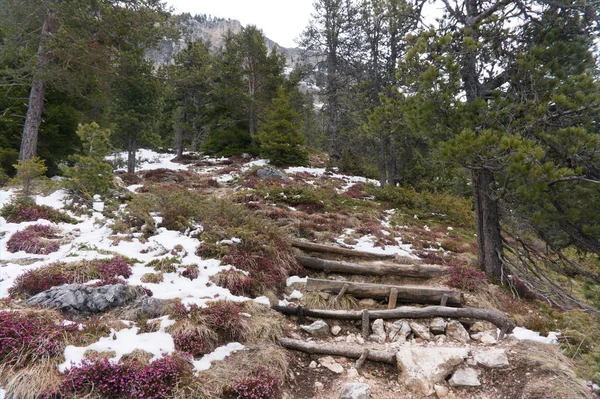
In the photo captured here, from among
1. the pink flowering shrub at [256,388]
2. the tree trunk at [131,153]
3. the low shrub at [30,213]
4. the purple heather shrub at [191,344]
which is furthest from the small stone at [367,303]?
the tree trunk at [131,153]

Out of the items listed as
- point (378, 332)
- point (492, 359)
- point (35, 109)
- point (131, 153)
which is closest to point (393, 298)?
point (378, 332)

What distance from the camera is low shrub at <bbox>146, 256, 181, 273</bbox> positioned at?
18.9 ft

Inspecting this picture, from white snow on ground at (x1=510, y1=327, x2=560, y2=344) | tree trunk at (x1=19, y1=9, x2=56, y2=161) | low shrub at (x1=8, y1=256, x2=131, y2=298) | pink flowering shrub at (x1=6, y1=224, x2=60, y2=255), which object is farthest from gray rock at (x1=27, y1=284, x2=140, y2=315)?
tree trunk at (x1=19, y1=9, x2=56, y2=161)

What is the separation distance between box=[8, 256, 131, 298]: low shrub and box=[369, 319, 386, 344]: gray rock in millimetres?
4666

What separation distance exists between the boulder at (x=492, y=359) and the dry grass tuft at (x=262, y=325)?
10.2 feet

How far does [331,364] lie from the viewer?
4523mm

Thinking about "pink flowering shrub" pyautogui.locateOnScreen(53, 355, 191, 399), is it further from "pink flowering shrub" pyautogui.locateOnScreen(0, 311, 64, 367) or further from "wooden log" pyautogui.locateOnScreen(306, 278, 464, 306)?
"wooden log" pyautogui.locateOnScreen(306, 278, 464, 306)

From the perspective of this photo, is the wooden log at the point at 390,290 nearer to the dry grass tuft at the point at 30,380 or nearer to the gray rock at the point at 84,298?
A: the gray rock at the point at 84,298

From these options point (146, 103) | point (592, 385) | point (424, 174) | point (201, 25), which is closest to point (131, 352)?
point (592, 385)

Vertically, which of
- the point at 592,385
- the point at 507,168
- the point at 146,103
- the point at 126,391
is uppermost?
the point at 146,103

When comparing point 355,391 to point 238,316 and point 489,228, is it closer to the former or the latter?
point 238,316

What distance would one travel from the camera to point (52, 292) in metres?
4.45

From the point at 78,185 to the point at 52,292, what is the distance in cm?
472

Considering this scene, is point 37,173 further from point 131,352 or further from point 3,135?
point 3,135
